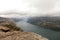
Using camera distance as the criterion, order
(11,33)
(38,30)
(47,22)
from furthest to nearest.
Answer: (47,22) < (38,30) < (11,33)

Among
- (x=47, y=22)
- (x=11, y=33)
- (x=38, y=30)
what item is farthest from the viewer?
(x=47, y=22)

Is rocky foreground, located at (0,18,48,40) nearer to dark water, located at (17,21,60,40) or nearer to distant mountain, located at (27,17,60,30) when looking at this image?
dark water, located at (17,21,60,40)

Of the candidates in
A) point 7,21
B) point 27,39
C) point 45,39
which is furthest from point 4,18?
point 45,39

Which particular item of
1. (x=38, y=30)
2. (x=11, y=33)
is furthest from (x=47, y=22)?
(x=11, y=33)

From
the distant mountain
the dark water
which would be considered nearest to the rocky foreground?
the dark water

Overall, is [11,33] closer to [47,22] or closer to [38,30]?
[38,30]

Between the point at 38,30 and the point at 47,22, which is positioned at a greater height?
the point at 47,22
